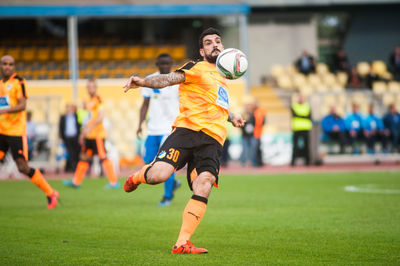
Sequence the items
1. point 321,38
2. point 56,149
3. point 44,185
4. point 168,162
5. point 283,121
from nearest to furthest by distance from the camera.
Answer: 1. point 168,162
2. point 44,185
3. point 56,149
4. point 283,121
5. point 321,38

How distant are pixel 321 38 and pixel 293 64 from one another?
19.0ft

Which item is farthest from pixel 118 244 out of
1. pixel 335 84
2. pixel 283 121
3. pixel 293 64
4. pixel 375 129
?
pixel 293 64

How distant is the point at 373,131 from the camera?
23922 mm

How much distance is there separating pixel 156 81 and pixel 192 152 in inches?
34.5

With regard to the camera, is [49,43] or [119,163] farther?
[49,43]

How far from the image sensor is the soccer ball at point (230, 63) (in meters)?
6.36

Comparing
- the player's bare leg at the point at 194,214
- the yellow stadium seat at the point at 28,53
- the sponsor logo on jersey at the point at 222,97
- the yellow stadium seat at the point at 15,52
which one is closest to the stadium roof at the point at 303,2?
Answer: the yellow stadium seat at the point at 28,53

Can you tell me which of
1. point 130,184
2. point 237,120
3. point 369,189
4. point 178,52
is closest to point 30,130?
point 178,52

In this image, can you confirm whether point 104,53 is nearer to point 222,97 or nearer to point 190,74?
point 222,97

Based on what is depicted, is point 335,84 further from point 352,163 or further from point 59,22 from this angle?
point 59,22

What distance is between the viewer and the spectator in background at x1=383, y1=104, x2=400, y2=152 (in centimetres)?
2411

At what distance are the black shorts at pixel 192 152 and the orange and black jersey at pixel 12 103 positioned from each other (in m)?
4.07

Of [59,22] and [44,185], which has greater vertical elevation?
[59,22]

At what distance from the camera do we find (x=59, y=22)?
34594 millimetres
